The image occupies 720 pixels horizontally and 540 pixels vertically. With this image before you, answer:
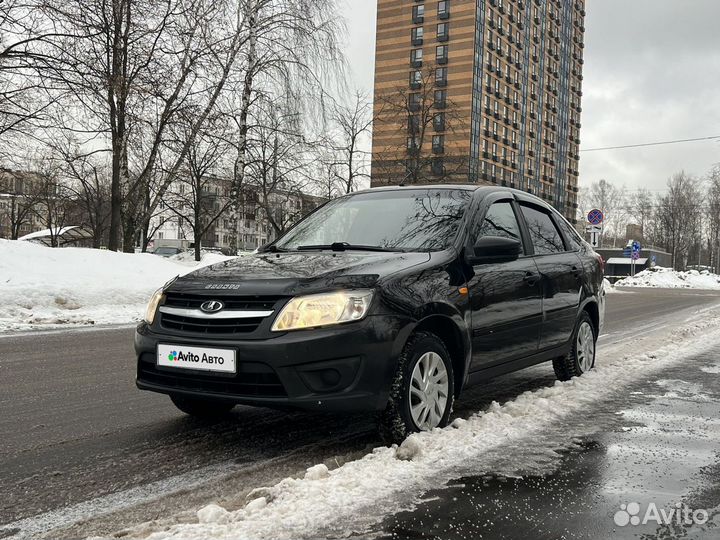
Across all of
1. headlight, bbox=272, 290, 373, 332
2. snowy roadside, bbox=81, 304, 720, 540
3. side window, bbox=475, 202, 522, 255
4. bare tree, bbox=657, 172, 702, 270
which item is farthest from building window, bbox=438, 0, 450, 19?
headlight, bbox=272, 290, 373, 332

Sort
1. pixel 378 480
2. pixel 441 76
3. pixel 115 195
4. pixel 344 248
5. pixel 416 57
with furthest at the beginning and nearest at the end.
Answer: pixel 416 57 → pixel 441 76 → pixel 115 195 → pixel 344 248 → pixel 378 480

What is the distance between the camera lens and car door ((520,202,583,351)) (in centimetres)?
529

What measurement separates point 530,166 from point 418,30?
83.9 ft

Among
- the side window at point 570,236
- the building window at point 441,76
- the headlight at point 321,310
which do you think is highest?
the building window at point 441,76

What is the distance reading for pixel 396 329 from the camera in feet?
11.7

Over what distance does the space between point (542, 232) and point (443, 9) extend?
78.5 m

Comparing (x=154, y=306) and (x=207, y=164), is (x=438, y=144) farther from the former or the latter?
(x=154, y=306)

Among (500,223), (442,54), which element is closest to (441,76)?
(442,54)

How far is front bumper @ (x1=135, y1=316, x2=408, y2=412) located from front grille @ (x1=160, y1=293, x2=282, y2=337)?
67 millimetres

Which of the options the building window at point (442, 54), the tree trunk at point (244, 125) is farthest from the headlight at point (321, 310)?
the building window at point (442, 54)

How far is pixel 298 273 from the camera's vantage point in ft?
12.2

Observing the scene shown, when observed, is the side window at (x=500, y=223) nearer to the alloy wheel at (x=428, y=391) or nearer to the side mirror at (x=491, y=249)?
the side mirror at (x=491, y=249)

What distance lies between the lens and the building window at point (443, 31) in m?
77.3

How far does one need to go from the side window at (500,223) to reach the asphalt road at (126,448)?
1.30m
